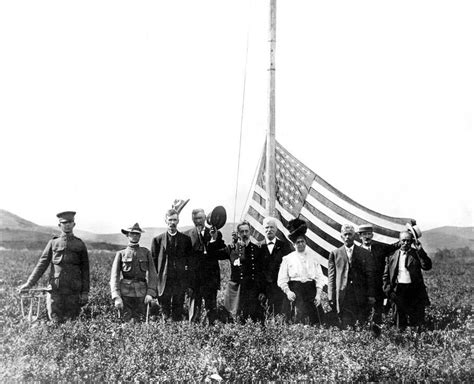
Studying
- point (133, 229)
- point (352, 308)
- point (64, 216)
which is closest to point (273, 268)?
point (352, 308)

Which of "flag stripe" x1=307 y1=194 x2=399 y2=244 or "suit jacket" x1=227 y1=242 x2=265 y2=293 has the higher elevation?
"flag stripe" x1=307 y1=194 x2=399 y2=244

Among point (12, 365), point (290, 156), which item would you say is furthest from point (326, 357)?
point (290, 156)

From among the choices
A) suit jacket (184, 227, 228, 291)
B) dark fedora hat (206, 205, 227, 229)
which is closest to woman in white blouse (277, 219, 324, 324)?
suit jacket (184, 227, 228, 291)

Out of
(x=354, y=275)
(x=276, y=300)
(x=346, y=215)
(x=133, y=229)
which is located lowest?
(x=276, y=300)

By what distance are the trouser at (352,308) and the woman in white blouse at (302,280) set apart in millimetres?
350

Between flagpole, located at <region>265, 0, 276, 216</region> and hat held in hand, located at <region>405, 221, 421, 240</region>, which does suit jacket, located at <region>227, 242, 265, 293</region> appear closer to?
flagpole, located at <region>265, 0, 276, 216</region>

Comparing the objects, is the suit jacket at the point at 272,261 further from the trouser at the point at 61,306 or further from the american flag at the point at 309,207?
the trouser at the point at 61,306

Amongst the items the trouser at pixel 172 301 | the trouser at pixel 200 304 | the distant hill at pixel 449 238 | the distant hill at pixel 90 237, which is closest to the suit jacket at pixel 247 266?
the trouser at pixel 200 304

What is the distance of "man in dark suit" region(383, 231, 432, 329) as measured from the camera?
23.6 ft

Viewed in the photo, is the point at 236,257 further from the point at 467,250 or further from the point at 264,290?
the point at 467,250

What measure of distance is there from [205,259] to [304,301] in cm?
143

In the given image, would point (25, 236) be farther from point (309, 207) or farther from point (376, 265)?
point (376, 265)

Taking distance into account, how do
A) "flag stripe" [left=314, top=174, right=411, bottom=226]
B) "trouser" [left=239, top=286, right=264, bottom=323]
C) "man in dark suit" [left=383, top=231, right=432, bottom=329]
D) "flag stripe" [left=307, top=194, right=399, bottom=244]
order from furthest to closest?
1. "flag stripe" [left=307, top=194, right=399, bottom=244]
2. "flag stripe" [left=314, top=174, right=411, bottom=226]
3. "man in dark suit" [left=383, top=231, right=432, bottom=329]
4. "trouser" [left=239, top=286, right=264, bottom=323]

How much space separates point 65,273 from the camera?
661 cm
